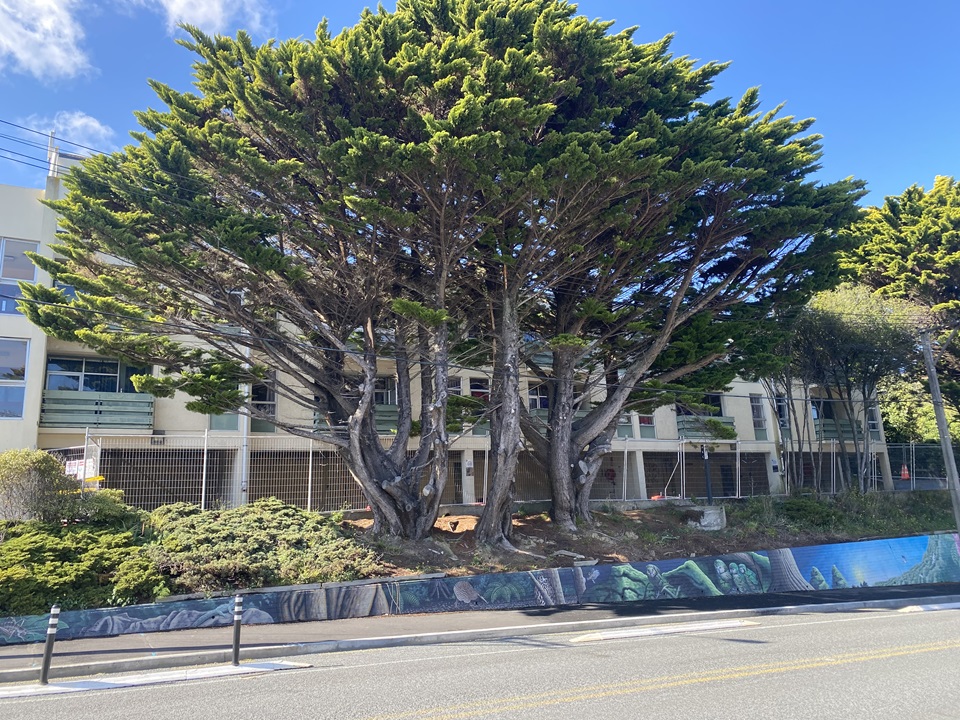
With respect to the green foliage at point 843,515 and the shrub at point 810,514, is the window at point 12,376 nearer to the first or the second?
the green foliage at point 843,515

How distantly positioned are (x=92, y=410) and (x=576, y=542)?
14.8 m

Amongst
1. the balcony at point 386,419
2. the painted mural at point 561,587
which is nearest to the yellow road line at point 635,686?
the painted mural at point 561,587

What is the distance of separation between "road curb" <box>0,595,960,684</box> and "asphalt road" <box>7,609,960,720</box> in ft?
1.58

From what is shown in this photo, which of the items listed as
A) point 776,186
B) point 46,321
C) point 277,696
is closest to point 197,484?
point 46,321

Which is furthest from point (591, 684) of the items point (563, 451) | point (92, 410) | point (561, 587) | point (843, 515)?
point (843, 515)

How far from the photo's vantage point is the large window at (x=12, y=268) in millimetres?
20500

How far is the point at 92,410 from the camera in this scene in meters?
20.9

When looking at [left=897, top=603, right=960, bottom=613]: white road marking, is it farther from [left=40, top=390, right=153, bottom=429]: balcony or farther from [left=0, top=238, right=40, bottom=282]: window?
[left=0, top=238, right=40, bottom=282]: window

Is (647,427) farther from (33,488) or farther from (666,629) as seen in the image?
(33,488)

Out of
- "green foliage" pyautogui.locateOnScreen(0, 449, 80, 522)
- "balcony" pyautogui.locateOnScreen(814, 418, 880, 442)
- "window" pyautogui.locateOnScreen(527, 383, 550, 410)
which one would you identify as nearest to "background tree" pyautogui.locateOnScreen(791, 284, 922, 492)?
"balcony" pyautogui.locateOnScreen(814, 418, 880, 442)

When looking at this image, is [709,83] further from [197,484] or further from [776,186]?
[197,484]

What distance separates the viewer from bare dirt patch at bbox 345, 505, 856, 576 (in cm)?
1667

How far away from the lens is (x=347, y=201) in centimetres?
1423

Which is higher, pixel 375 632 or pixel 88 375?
pixel 88 375
